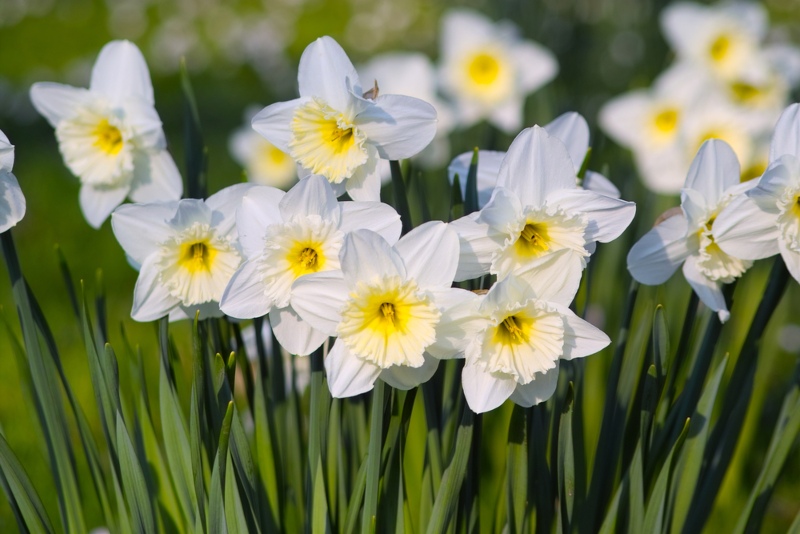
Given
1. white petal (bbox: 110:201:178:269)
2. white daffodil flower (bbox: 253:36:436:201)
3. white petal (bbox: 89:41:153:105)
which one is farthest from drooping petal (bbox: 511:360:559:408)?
white petal (bbox: 89:41:153:105)

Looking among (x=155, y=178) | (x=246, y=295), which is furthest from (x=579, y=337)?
(x=155, y=178)

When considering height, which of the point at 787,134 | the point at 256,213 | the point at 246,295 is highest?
the point at 787,134

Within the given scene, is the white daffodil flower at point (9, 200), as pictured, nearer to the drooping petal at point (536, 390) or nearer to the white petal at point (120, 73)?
the white petal at point (120, 73)

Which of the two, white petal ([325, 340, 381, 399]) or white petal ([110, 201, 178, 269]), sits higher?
white petal ([110, 201, 178, 269])

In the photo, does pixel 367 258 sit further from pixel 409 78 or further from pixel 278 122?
pixel 409 78

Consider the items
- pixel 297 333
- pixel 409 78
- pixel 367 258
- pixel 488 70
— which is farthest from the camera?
pixel 488 70

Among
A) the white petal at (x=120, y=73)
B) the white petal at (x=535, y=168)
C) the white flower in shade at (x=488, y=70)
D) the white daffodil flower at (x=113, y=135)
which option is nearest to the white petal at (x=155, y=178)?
the white daffodil flower at (x=113, y=135)

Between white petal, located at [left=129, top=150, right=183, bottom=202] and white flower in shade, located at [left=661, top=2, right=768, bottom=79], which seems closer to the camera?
white petal, located at [left=129, top=150, right=183, bottom=202]

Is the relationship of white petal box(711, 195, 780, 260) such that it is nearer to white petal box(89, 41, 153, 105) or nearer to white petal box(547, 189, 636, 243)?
white petal box(547, 189, 636, 243)
